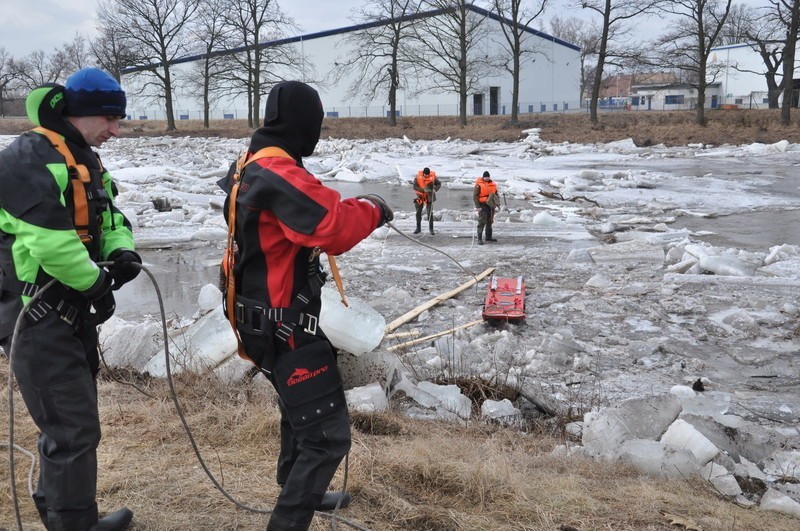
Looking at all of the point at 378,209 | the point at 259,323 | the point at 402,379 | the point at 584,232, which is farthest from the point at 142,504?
the point at 584,232

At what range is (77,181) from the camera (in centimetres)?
266

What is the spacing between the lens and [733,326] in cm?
800

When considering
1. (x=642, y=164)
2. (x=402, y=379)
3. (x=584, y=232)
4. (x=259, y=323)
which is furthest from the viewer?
(x=642, y=164)

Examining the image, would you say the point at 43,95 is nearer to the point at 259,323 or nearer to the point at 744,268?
the point at 259,323

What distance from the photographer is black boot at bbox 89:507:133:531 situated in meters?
2.88

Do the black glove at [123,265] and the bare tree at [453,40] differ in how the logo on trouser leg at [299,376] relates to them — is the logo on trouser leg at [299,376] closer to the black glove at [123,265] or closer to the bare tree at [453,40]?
the black glove at [123,265]

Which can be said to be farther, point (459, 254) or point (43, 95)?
point (459, 254)

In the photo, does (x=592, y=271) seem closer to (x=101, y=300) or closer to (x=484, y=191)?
(x=484, y=191)

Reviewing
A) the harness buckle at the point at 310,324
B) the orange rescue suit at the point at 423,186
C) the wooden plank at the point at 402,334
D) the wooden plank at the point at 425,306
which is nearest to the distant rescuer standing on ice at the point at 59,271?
the harness buckle at the point at 310,324

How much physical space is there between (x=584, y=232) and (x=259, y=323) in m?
12.0

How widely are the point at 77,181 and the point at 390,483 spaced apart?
1950 millimetres

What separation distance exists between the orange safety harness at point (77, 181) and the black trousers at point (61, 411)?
36cm

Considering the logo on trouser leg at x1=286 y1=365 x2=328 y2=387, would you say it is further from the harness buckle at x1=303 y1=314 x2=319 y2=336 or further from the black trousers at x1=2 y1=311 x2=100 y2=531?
the black trousers at x1=2 y1=311 x2=100 y2=531

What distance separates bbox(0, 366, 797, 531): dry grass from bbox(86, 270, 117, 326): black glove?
93 cm
